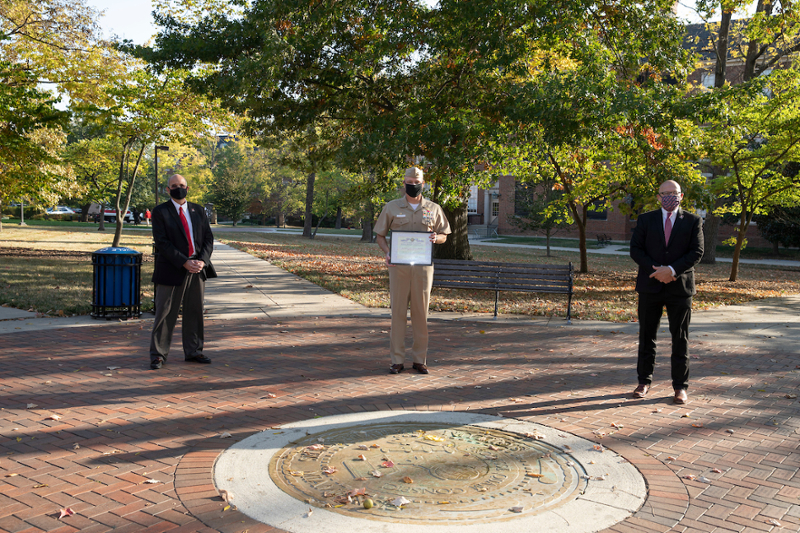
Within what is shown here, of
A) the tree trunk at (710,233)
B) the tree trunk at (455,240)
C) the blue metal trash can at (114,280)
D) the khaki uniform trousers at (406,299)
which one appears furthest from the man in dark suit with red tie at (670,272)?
the tree trunk at (710,233)

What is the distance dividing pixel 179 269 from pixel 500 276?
19.8ft

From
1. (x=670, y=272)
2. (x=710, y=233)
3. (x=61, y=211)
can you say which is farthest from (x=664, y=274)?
(x=61, y=211)

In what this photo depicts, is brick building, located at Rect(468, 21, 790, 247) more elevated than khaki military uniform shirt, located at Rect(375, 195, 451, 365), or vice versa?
brick building, located at Rect(468, 21, 790, 247)

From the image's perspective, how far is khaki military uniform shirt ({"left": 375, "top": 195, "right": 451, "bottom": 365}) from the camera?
6746 millimetres

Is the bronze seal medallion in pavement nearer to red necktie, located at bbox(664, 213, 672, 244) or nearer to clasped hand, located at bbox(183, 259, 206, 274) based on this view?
red necktie, located at bbox(664, 213, 672, 244)

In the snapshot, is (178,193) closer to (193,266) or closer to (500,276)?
(193,266)

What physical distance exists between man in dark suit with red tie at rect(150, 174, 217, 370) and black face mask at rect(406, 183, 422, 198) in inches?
84.3

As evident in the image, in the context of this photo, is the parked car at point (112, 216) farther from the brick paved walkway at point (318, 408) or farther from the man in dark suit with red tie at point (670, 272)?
the man in dark suit with red tie at point (670, 272)

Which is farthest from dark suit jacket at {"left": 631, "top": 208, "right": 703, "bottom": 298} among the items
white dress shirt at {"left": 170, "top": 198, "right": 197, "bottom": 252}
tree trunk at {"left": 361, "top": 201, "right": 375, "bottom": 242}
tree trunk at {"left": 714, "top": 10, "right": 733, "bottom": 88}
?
tree trunk at {"left": 361, "top": 201, "right": 375, "bottom": 242}

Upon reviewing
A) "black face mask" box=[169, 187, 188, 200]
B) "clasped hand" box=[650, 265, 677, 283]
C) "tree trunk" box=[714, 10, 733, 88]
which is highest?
"tree trunk" box=[714, 10, 733, 88]

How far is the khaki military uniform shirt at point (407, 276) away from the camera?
22.1ft

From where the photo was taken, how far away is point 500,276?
11.2 metres

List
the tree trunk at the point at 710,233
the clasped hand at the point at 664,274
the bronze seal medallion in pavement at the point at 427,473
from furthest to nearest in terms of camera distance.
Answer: the tree trunk at the point at 710,233
the clasped hand at the point at 664,274
the bronze seal medallion in pavement at the point at 427,473

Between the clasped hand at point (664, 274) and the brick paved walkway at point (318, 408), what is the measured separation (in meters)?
1.19
